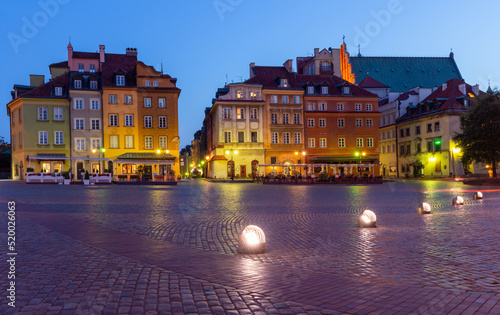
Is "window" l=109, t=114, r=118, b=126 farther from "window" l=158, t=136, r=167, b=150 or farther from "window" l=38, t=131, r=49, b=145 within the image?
"window" l=38, t=131, r=49, b=145

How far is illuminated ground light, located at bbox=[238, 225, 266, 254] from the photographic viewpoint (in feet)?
27.2

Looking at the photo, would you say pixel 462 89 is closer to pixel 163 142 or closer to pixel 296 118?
pixel 296 118

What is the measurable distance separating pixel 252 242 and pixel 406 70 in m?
89.3

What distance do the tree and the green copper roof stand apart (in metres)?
46.5

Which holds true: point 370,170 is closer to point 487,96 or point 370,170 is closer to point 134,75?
point 487,96

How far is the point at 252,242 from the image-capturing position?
8.30 m

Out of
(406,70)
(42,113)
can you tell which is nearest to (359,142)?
(406,70)

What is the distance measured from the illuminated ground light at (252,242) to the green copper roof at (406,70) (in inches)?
3315

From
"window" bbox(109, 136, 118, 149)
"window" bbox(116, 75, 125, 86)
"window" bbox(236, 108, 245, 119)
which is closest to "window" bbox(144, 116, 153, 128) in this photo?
"window" bbox(109, 136, 118, 149)

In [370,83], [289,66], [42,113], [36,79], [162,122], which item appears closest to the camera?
[42,113]

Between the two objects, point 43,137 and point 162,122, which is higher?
point 162,122

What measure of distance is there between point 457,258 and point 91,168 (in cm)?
5588

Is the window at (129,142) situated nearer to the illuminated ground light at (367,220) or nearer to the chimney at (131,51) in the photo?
the chimney at (131,51)

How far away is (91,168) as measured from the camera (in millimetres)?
58156
